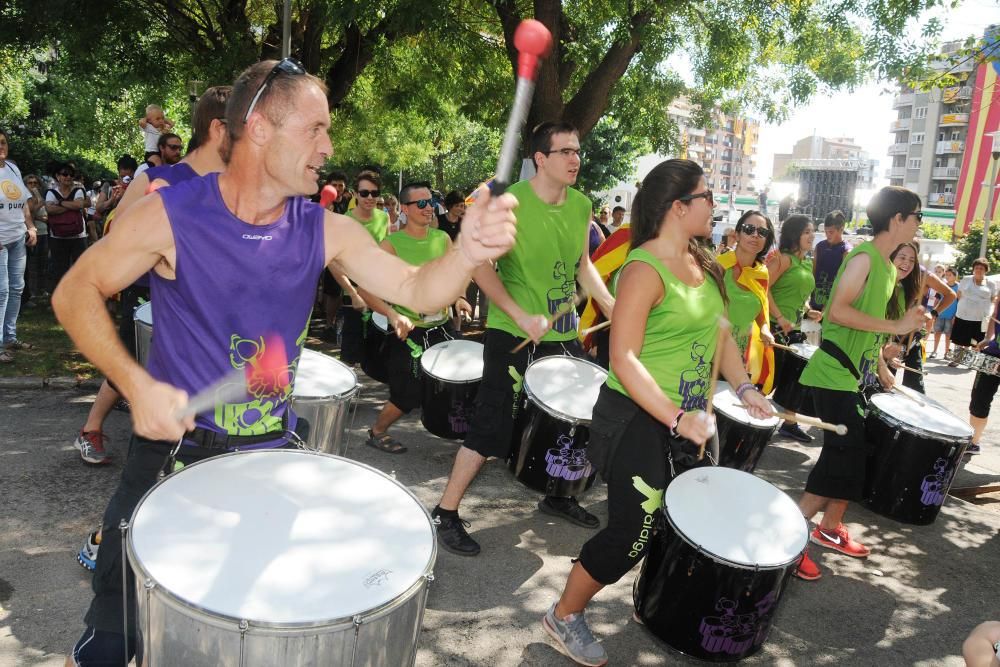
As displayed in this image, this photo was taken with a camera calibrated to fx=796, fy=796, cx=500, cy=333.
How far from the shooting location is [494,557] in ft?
13.5

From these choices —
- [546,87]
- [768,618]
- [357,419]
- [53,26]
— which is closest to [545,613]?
[768,618]

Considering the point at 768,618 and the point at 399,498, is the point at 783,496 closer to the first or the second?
the point at 768,618

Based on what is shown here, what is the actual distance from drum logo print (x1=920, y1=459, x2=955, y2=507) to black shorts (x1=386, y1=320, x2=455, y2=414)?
309 cm

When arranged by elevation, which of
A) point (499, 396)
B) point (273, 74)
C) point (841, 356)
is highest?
point (273, 74)

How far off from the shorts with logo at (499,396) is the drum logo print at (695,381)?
1180 millimetres

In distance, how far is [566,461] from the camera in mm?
4039

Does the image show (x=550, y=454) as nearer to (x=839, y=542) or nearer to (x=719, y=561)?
(x=719, y=561)

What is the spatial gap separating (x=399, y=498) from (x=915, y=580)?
11.7ft

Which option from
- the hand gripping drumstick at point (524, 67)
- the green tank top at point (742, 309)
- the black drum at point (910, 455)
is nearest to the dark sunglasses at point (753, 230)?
the green tank top at point (742, 309)

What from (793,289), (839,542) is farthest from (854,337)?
(793,289)

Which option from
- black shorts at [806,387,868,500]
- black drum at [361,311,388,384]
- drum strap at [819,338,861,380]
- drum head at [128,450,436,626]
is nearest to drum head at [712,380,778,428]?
black shorts at [806,387,868,500]

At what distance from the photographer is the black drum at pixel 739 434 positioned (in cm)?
468

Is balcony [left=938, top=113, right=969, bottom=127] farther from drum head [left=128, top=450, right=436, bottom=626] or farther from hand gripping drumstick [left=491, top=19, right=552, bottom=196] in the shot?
drum head [left=128, top=450, right=436, bottom=626]

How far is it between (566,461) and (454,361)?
1412 mm
